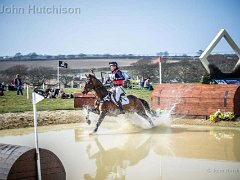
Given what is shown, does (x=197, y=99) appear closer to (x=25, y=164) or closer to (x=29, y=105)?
(x=29, y=105)

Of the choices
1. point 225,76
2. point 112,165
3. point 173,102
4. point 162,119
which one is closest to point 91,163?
point 112,165

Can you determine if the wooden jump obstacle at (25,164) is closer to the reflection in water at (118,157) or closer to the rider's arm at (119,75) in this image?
the reflection in water at (118,157)

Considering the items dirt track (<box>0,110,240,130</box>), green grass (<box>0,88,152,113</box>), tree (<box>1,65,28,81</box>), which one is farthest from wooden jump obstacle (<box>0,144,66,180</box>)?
tree (<box>1,65,28,81</box>)

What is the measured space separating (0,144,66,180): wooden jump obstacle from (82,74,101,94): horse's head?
6.72 metres

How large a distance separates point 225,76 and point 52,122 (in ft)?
45.1

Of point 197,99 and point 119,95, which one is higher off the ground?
point 119,95

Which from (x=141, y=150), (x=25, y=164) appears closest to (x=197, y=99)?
(x=141, y=150)

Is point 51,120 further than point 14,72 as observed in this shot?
No

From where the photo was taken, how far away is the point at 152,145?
33.4 feet

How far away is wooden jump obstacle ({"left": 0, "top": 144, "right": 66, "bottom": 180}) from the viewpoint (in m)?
4.86

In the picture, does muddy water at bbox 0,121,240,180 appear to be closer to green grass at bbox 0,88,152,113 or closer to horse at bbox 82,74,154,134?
horse at bbox 82,74,154,134

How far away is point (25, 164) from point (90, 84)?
7284 mm

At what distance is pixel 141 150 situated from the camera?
952cm

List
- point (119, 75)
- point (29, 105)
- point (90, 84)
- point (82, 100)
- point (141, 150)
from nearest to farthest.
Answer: point (141, 150) < point (90, 84) < point (119, 75) < point (82, 100) < point (29, 105)
